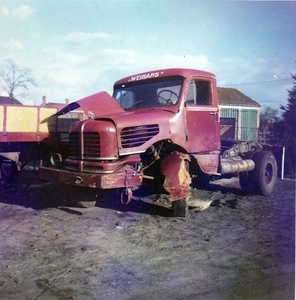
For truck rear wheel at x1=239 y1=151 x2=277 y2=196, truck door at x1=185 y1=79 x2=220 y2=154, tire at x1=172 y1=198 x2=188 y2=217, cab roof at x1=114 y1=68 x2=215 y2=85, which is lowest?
tire at x1=172 y1=198 x2=188 y2=217

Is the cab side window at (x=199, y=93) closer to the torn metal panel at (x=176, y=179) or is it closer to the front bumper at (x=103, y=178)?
the torn metal panel at (x=176, y=179)

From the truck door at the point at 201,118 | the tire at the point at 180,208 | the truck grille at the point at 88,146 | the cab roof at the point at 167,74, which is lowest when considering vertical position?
the tire at the point at 180,208

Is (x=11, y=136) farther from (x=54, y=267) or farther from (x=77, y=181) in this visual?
(x=54, y=267)

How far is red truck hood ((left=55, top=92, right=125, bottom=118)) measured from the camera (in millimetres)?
5282

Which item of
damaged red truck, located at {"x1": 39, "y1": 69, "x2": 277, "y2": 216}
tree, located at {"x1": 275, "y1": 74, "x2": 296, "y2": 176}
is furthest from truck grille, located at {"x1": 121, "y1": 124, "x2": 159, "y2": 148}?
tree, located at {"x1": 275, "y1": 74, "x2": 296, "y2": 176}

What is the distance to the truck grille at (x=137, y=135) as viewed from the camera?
4.83 m

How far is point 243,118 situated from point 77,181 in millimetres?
12883

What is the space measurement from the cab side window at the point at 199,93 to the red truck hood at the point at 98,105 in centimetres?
117

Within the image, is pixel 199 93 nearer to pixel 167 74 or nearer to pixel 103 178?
pixel 167 74

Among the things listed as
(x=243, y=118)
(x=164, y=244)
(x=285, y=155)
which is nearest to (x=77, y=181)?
(x=164, y=244)

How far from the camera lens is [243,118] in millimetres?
16469

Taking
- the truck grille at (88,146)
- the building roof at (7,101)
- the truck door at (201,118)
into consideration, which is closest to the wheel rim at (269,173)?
the truck door at (201,118)

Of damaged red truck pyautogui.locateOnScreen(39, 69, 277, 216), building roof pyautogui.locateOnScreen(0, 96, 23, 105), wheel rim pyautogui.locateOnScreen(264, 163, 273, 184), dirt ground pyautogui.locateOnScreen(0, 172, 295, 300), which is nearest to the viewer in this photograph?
dirt ground pyautogui.locateOnScreen(0, 172, 295, 300)

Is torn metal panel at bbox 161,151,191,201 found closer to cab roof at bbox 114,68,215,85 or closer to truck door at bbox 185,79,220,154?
truck door at bbox 185,79,220,154
